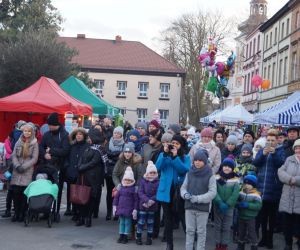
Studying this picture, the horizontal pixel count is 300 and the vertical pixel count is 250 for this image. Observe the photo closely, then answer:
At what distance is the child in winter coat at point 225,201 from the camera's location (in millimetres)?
8148

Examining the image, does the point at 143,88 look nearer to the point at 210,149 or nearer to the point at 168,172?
the point at 210,149

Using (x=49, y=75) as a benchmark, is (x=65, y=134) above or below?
below

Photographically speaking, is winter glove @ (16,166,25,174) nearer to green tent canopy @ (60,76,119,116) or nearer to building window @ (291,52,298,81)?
green tent canopy @ (60,76,119,116)

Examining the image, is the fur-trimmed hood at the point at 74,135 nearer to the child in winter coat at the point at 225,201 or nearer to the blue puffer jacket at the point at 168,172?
the blue puffer jacket at the point at 168,172

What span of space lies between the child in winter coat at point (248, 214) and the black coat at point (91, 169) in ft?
9.47

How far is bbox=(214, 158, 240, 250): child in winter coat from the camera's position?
815 cm

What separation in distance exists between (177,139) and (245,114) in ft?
48.4

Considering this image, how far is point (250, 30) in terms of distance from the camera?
60469mm

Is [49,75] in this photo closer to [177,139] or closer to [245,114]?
[245,114]

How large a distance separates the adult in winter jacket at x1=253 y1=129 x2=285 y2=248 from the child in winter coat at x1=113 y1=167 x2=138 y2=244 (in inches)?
82.0

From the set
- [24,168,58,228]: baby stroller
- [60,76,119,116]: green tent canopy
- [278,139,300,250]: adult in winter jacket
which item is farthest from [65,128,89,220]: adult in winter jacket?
[60,76,119,116]: green tent canopy

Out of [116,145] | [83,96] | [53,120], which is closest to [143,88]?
[83,96]

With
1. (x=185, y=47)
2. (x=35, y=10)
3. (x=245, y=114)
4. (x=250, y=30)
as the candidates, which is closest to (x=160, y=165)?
(x=245, y=114)

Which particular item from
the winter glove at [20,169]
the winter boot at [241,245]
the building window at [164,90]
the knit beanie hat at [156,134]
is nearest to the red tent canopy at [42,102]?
the winter glove at [20,169]
